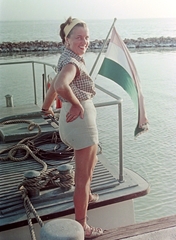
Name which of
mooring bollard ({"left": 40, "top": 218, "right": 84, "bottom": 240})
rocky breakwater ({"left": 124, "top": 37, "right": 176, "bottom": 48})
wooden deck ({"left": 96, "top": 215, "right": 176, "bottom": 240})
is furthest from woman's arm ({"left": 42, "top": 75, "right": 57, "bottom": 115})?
rocky breakwater ({"left": 124, "top": 37, "right": 176, "bottom": 48})

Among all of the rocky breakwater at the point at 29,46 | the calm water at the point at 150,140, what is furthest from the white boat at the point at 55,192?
the rocky breakwater at the point at 29,46

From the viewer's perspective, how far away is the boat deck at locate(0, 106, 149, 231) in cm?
296

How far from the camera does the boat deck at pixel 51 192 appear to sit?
2.96 metres

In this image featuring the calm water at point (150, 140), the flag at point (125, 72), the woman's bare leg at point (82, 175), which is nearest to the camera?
the woman's bare leg at point (82, 175)

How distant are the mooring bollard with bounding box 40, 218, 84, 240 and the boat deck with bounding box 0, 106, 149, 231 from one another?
0.65 meters

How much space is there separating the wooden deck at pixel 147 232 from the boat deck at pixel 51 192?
0.39 meters

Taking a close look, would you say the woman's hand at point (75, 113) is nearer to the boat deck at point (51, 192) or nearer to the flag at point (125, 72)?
the boat deck at point (51, 192)

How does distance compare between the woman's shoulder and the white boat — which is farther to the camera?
the white boat

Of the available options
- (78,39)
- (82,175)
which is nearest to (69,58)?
(78,39)

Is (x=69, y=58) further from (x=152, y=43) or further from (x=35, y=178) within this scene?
(x=152, y=43)

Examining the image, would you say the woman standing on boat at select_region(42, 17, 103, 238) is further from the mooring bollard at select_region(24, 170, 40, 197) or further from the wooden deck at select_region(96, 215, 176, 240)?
the mooring bollard at select_region(24, 170, 40, 197)

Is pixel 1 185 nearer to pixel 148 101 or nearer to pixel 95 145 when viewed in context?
pixel 95 145

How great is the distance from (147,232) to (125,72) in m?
1.54

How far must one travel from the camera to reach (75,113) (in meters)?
2.34
